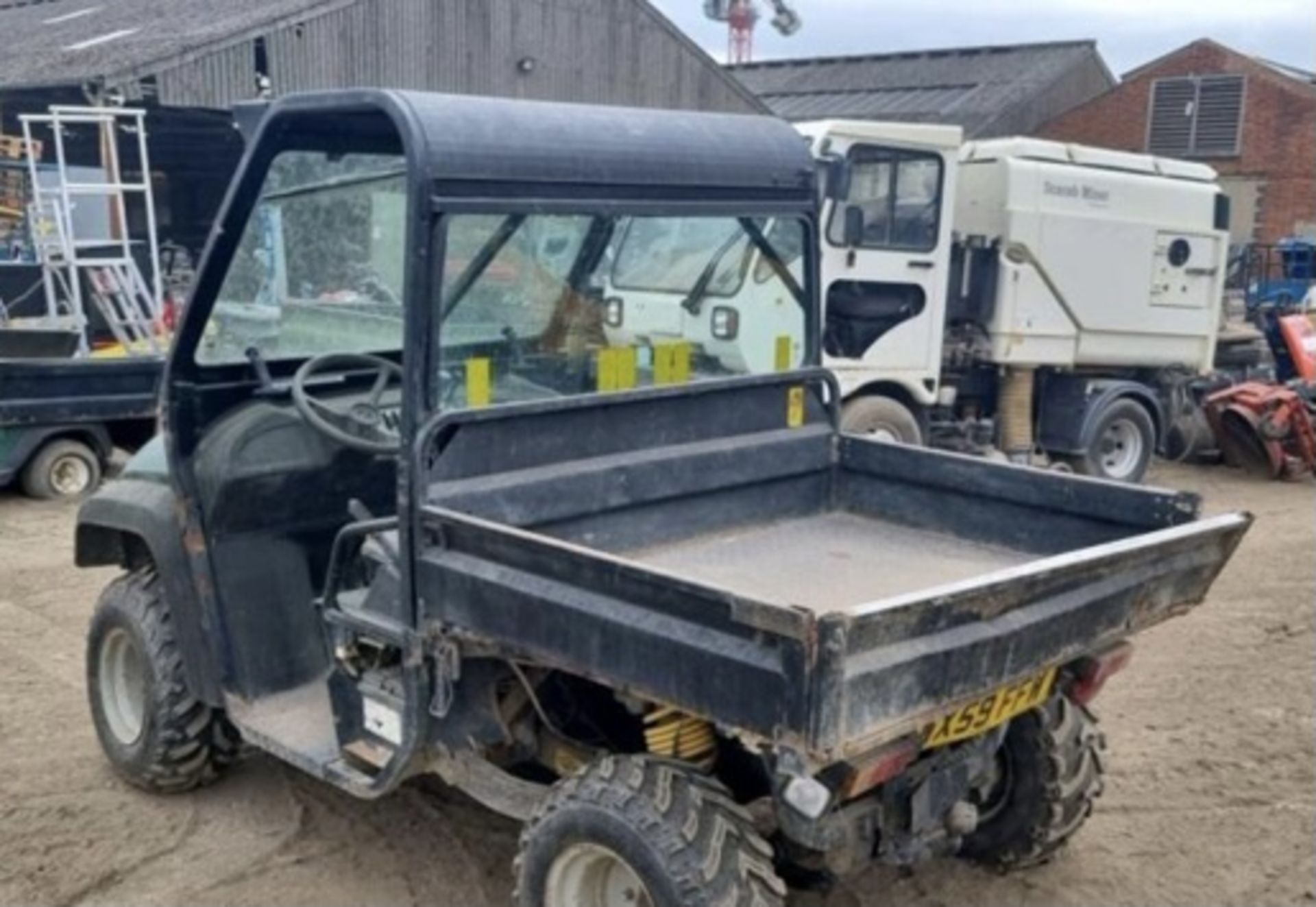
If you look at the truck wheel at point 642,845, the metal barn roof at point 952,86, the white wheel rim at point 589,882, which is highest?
the metal barn roof at point 952,86

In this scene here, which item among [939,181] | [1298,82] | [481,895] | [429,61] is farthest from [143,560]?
[1298,82]

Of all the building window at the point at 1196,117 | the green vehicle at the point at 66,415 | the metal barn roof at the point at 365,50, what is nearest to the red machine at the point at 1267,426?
Result: the green vehicle at the point at 66,415

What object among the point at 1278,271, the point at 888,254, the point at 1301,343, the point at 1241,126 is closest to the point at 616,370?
A: the point at 888,254

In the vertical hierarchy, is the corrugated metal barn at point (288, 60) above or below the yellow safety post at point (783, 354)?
above

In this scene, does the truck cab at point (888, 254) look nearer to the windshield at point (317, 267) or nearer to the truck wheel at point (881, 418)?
the truck wheel at point (881, 418)

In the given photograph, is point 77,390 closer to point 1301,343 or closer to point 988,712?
point 988,712

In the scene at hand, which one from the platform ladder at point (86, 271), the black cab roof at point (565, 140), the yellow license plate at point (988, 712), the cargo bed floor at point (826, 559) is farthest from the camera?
the platform ladder at point (86, 271)

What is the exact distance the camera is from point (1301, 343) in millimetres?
11344

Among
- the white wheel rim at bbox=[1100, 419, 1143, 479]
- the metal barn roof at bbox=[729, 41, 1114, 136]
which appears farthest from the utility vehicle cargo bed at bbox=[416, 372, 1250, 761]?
the metal barn roof at bbox=[729, 41, 1114, 136]

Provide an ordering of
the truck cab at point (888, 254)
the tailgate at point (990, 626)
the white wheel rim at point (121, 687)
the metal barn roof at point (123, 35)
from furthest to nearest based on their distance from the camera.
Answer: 1. the metal barn roof at point (123, 35)
2. the truck cab at point (888, 254)
3. the white wheel rim at point (121, 687)
4. the tailgate at point (990, 626)

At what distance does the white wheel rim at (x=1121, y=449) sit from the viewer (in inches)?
385

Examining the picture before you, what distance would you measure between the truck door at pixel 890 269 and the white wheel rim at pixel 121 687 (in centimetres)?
494

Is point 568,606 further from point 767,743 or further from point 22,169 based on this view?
point 22,169

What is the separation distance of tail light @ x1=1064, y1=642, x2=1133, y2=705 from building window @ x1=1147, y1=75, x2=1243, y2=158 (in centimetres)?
2489
